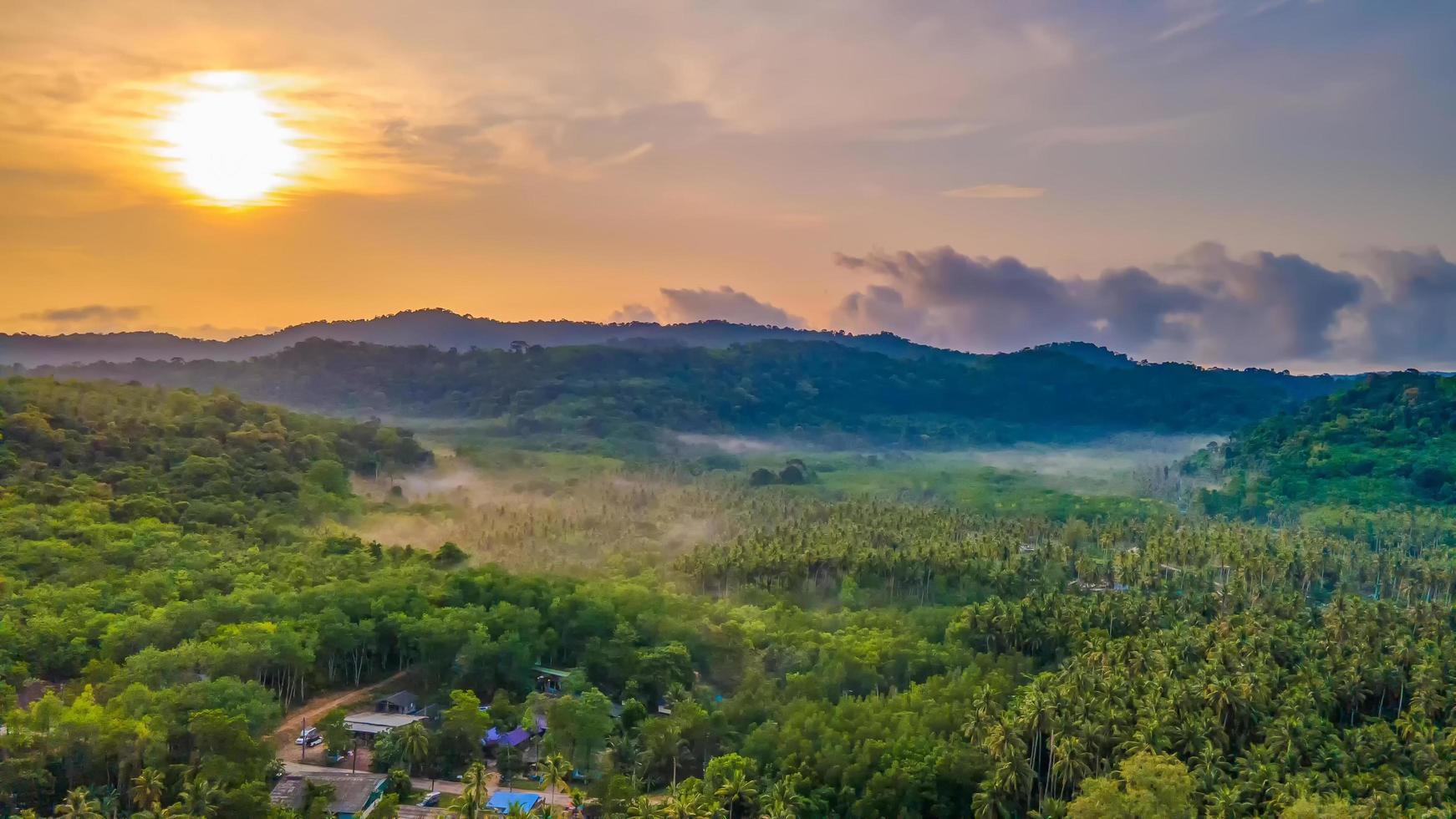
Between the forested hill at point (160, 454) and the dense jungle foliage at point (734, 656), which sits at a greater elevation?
the forested hill at point (160, 454)

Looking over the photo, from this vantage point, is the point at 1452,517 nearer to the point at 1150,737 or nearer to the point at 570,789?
the point at 1150,737

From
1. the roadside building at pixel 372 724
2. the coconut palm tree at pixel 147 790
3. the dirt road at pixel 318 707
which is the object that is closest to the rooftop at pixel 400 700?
the roadside building at pixel 372 724

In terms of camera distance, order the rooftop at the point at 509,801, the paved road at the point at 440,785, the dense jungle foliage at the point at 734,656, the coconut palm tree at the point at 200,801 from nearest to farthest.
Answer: the coconut palm tree at the point at 200,801, the dense jungle foliage at the point at 734,656, the rooftop at the point at 509,801, the paved road at the point at 440,785

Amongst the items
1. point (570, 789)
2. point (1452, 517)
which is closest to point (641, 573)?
point (570, 789)

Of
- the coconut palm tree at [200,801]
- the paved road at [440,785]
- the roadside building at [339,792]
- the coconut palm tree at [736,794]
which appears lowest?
the paved road at [440,785]

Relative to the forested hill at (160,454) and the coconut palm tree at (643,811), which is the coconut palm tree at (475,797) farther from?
the forested hill at (160,454)

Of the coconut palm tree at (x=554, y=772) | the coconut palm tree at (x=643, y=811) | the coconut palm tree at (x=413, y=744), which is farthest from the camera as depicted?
the coconut palm tree at (x=413, y=744)
